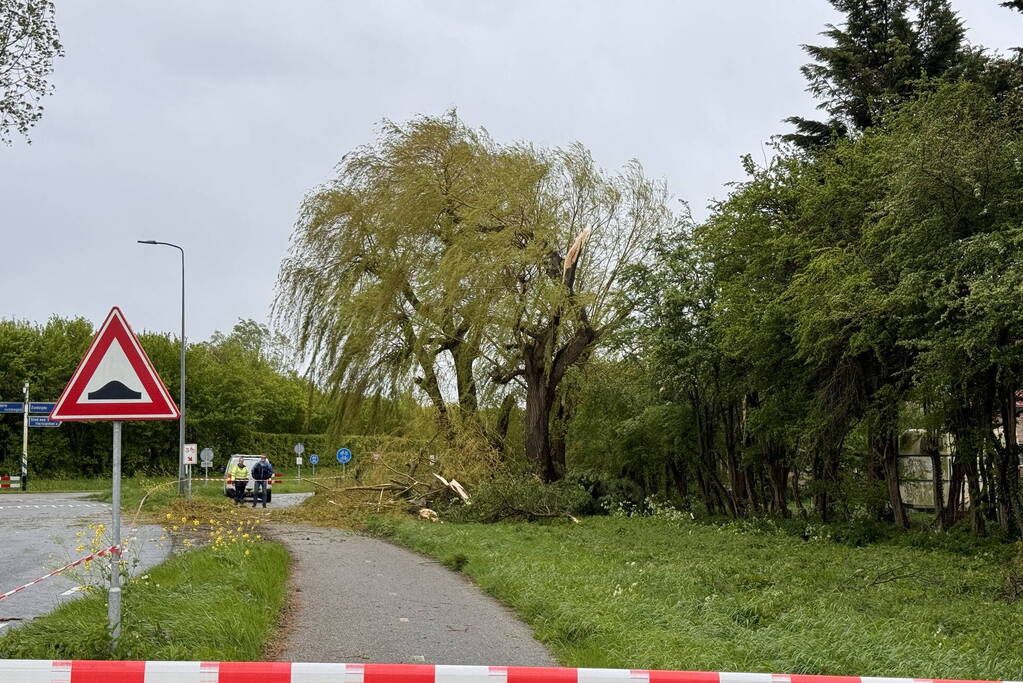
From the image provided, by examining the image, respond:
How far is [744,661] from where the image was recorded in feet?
25.6

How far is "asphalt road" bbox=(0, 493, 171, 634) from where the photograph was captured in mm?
11250

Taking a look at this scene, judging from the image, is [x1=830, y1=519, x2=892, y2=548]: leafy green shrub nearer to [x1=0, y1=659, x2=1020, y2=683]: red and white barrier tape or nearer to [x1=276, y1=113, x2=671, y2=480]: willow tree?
[x1=276, y1=113, x2=671, y2=480]: willow tree

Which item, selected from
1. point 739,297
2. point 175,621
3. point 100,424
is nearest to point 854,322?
point 739,297

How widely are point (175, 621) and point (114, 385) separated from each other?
2.23 metres

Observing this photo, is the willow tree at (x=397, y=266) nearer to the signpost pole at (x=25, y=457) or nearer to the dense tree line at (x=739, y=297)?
the dense tree line at (x=739, y=297)

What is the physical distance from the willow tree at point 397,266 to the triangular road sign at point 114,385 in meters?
19.4

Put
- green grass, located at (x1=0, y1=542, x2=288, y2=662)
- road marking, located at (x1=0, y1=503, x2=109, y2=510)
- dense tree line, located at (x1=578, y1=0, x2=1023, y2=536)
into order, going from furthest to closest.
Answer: road marking, located at (x1=0, y1=503, x2=109, y2=510) → dense tree line, located at (x1=578, y1=0, x2=1023, y2=536) → green grass, located at (x1=0, y1=542, x2=288, y2=662)

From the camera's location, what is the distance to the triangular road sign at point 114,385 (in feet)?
24.3

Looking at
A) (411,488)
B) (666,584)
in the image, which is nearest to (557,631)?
(666,584)

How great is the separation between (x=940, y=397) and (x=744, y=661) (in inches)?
417

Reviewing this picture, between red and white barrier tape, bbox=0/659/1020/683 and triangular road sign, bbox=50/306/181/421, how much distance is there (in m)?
2.38

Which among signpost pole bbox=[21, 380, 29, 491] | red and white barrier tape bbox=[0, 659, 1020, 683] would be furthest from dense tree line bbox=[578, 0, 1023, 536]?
signpost pole bbox=[21, 380, 29, 491]

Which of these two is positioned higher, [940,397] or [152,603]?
[940,397]

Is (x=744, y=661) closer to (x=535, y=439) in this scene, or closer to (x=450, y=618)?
(x=450, y=618)
